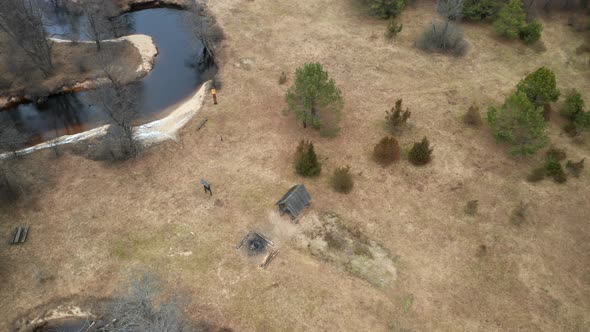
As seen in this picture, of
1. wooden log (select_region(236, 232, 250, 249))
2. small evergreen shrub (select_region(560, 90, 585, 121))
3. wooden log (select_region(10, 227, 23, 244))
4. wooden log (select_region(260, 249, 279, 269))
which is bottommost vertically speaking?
wooden log (select_region(10, 227, 23, 244))

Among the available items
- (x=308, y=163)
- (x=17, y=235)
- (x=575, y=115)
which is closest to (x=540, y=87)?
(x=575, y=115)

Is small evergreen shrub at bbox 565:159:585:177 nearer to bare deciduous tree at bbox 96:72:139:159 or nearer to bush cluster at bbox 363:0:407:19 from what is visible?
bush cluster at bbox 363:0:407:19

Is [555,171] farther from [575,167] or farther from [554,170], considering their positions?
[575,167]

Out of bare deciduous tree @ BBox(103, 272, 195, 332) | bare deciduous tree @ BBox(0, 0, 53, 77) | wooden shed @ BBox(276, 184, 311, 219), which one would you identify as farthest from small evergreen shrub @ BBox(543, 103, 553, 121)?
bare deciduous tree @ BBox(0, 0, 53, 77)

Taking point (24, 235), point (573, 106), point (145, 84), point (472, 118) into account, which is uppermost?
point (573, 106)

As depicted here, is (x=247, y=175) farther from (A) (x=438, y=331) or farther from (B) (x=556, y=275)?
(B) (x=556, y=275)
